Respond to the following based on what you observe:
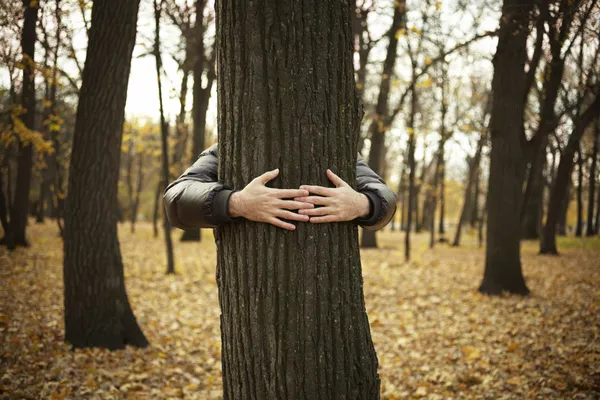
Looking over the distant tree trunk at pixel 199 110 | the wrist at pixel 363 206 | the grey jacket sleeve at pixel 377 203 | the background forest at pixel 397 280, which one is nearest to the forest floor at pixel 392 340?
the background forest at pixel 397 280

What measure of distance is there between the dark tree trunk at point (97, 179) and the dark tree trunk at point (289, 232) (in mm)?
3620

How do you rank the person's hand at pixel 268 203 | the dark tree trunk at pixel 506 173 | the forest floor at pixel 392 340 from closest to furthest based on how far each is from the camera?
the person's hand at pixel 268 203
the forest floor at pixel 392 340
the dark tree trunk at pixel 506 173

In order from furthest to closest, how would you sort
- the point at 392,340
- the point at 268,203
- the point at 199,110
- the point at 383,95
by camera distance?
the point at 199,110 < the point at 383,95 < the point at 392,340 < the point at 268,203

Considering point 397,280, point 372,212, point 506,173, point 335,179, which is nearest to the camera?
point 335,179

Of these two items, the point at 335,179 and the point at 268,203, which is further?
the point at 335,179

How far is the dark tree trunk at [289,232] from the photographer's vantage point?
1995 millimetres

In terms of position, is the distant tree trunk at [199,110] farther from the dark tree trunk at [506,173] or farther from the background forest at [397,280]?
the dark tree trunk at [506,173]

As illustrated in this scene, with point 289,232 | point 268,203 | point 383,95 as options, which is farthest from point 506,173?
point 268,203

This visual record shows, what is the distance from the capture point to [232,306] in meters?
2.12

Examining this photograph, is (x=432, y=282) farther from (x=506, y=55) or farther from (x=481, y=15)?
(x=481, y=15)

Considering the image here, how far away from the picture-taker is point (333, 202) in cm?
201

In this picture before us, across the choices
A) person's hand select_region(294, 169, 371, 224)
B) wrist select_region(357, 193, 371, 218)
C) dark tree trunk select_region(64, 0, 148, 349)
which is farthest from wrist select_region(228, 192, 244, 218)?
dark tree trunk select_region(64, 0, 148, 349)

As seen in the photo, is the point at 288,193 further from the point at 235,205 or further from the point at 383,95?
the point at 383,95

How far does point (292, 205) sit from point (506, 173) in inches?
302
